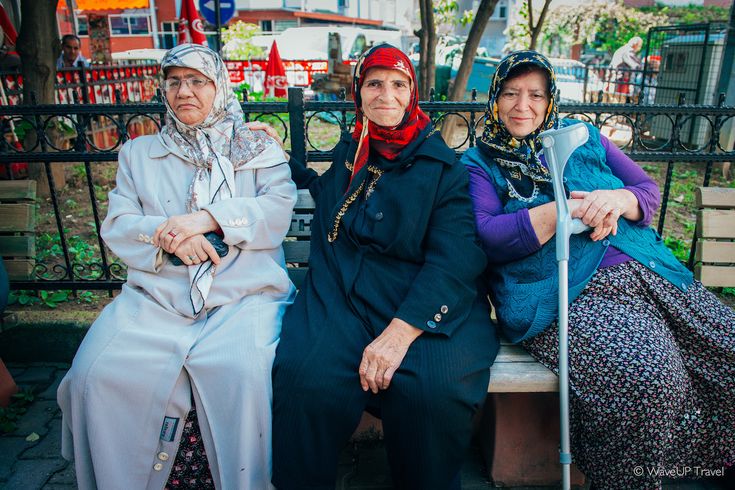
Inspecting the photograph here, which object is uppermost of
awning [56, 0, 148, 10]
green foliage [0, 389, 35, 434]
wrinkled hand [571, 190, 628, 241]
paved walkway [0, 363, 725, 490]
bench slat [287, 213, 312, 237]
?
awning [56, 0, 148, 10]

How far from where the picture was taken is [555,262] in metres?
2.26

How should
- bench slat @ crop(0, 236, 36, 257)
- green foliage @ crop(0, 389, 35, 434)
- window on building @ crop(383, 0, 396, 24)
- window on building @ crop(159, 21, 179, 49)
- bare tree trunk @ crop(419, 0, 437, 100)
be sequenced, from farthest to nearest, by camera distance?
window on building @ crop(383, 0, 396, 24)
window on building @ crop(159, 21, 179, 49)
bare tree trunk @ crop(419, 0, 437, 100)
bench slat @ crop(0, 236, 36, 257)
green foliage @ crop(0, 389, 35, 434)

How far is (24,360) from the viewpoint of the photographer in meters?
3.44

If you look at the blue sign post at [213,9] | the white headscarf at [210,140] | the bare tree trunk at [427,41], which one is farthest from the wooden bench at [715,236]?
Result: the blue sign post at [213,9]

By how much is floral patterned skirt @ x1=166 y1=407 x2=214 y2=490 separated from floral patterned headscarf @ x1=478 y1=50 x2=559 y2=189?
1682mm

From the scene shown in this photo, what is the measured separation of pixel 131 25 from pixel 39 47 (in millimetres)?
24947

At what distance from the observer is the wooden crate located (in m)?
3.16

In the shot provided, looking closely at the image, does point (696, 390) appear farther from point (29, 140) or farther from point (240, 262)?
point (29, 140)

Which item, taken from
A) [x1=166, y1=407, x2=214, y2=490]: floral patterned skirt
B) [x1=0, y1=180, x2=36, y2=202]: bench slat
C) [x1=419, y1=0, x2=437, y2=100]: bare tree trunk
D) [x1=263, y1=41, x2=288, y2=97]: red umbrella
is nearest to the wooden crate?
[x1=0, y1=180, x2=36, y2=202]: bench slat

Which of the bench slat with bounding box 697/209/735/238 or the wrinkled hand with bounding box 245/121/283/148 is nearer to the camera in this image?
the wrinkled hand with bounding box 245/121/283/148

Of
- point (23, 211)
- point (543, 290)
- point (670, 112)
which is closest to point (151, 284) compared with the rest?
point (23, 211)

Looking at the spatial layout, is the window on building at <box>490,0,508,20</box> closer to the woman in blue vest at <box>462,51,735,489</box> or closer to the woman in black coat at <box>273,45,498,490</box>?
the woman in blue vest at <box>462,51,735,489</box>

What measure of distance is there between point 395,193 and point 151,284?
111 cm

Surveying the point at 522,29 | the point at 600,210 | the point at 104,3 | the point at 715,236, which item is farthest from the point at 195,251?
the point at 104,3
